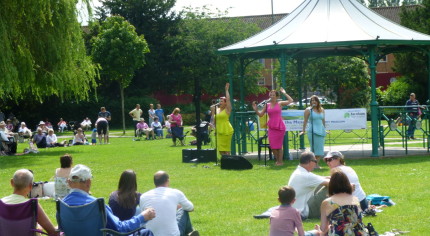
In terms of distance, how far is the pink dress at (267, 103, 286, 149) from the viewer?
19.6 metres

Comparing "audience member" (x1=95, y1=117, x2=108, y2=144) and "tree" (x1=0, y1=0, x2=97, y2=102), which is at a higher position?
"tree" (x1=0, y1=0, x2=97, y2=102)

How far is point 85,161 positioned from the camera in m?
24.5

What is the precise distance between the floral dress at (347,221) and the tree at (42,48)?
17762 millimetres

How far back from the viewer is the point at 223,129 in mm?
20719

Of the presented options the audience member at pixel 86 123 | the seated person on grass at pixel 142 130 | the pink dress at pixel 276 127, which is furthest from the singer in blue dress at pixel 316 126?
the audience member at pixel 86 123

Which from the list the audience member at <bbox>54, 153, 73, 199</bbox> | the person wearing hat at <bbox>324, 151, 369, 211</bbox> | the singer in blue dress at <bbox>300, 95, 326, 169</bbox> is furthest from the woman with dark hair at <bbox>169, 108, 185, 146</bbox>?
the person wearing hat at <bbox>324, 151, 369, 211</bbox>

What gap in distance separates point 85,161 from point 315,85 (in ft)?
89.3

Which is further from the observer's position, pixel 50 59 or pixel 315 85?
pixel 315 85

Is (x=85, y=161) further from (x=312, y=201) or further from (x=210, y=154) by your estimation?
(x=312, y=201)

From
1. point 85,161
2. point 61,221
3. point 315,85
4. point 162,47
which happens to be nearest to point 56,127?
point 162,47

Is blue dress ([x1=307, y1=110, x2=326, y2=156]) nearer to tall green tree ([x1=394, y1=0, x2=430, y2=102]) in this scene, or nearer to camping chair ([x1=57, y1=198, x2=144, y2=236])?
camping chair ([x1=57, y1=198, x2=144, y2=236])

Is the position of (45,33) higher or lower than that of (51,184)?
higher

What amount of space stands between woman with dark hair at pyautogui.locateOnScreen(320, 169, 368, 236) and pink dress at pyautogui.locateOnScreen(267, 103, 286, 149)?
11.2 meters

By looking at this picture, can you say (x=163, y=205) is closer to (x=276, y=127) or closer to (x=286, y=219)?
(x=286, y=219)
